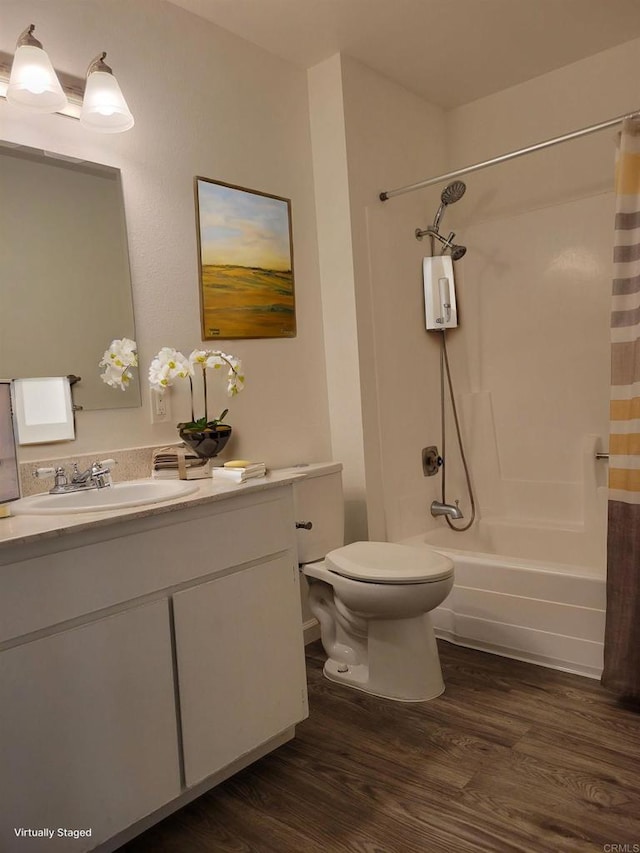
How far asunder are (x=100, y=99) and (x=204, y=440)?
1065 mm

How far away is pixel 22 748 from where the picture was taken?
129 centimetres

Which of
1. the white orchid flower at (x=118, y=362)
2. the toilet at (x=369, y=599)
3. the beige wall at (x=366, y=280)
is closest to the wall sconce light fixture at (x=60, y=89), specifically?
the white orchid flower at (x=118, y=362)

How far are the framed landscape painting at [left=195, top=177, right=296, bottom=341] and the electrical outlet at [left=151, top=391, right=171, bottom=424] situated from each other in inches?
12.1

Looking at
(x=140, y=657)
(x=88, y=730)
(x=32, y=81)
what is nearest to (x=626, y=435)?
(x=140, y=657)

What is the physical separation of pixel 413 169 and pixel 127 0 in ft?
4.82

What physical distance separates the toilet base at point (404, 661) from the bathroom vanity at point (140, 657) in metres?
0.41

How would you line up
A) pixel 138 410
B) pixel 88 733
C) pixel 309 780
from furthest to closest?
pixel 138 410 < pixel 309 780 < pixel 88 733

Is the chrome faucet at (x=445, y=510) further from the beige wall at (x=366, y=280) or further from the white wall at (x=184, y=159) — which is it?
the white wall at (x=184, y=159)

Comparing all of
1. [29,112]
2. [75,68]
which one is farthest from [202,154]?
[29,112]

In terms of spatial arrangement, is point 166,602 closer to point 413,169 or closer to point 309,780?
point 309,780

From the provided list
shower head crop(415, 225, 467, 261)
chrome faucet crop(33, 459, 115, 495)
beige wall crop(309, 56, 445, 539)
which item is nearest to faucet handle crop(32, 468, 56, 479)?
chrome faucet crop(33, 459, 115, 495)

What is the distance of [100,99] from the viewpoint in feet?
6.24

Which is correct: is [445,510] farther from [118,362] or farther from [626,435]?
[118,362]

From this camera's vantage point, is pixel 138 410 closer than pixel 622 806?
No
